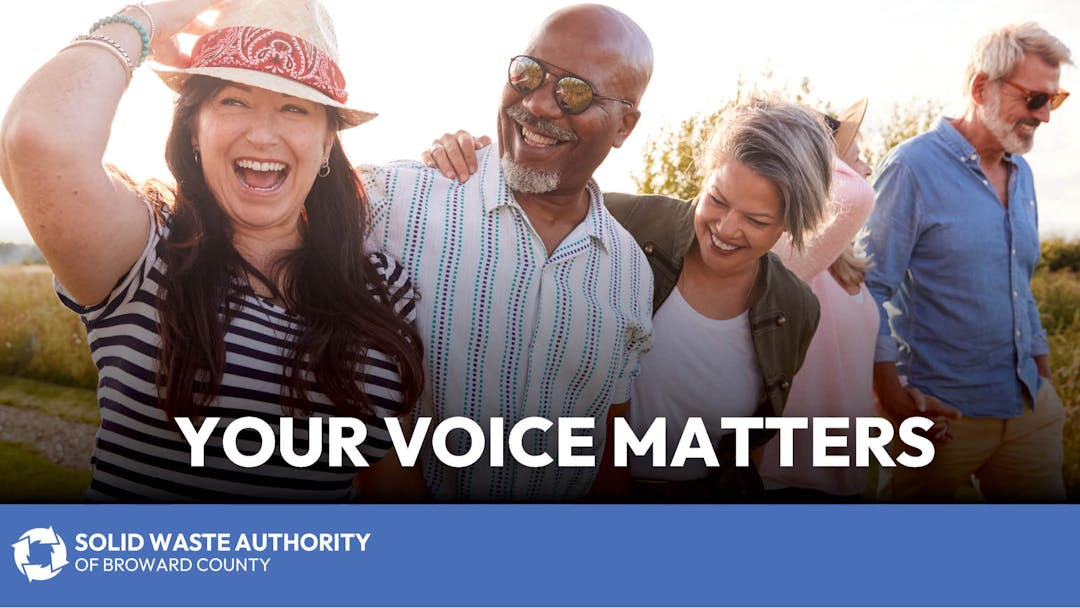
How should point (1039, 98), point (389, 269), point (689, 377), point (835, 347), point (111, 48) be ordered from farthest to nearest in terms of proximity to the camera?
point (1039, 98) → point (835, 347) → point (689, 377) → point (389, 269) → point (111, 48)

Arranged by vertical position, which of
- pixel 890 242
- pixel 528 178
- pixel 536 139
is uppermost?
pixel 536 139

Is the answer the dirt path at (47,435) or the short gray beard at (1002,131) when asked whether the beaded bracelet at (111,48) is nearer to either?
the dirt path at (47,435)

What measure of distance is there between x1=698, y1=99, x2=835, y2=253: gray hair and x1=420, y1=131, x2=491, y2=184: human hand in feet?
2.36

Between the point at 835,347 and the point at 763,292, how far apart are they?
16.1 inches

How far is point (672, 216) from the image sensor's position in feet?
10.1

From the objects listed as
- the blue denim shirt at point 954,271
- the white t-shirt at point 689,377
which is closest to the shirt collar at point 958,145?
the blue denim shirt at point 954,271

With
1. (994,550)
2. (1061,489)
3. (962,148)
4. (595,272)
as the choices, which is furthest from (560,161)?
(1061,489)

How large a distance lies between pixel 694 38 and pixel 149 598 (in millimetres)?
2331

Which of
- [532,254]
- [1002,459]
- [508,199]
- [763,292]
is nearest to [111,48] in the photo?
[508,199]

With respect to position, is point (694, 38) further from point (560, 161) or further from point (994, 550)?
point (994, 550)

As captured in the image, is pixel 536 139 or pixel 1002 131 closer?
pixel 536 139

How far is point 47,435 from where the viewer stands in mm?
3195

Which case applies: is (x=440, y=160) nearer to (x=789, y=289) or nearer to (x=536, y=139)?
(x=536, y=139)

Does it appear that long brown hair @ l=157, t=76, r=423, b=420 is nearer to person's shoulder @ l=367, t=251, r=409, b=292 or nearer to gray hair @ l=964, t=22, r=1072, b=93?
person's shoulder @ l=367, t=251, r=409, b=292
